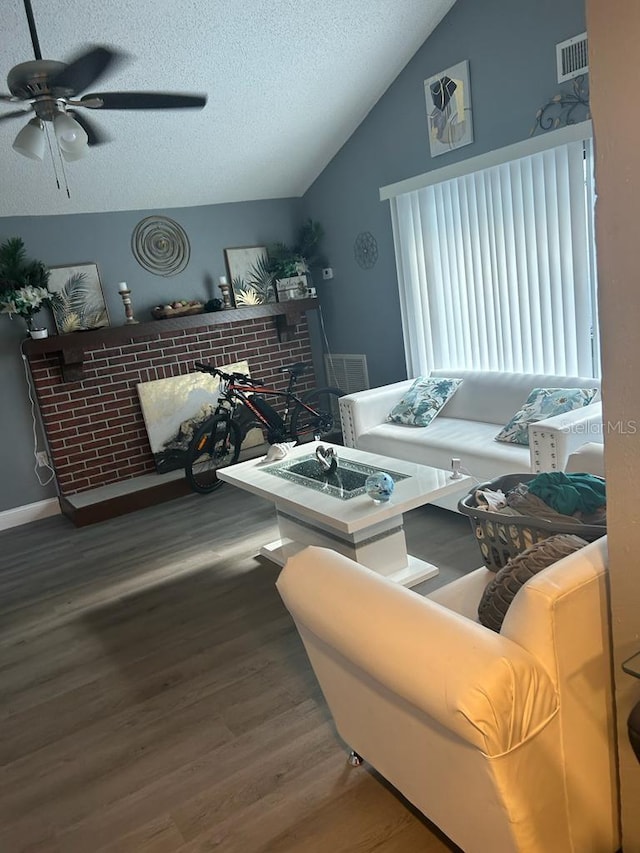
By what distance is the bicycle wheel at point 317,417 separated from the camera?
17.8ft

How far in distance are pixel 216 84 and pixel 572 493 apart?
344cm

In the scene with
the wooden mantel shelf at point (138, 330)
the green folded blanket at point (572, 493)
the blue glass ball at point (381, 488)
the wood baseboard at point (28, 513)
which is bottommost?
the wood baseboard at point (28, 513)

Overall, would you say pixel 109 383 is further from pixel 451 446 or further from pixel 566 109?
pixel 566 109

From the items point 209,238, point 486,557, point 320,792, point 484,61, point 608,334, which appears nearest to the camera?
point 608,334

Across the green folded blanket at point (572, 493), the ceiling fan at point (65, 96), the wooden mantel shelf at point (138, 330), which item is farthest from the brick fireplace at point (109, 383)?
the green folded blanket at point (572, 493)

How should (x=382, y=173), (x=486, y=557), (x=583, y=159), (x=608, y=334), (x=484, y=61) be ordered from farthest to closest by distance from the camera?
(x=382, y=173) → (x=484, y=61) → (x=583, y=159) → (x=486, y=557) → (x=608, y=334)

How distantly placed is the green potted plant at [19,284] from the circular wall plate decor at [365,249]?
8.05 feet

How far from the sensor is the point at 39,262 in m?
4.72

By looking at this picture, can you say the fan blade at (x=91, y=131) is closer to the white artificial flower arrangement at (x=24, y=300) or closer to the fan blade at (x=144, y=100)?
the fan blade at (x=144, y=100)

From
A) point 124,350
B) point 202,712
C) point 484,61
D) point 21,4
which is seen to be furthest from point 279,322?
point 202,712

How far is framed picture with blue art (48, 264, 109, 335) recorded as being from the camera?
4.84m

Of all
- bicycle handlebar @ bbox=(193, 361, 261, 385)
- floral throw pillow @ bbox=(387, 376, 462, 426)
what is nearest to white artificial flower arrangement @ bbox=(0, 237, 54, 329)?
bicycle handlebar @ bbox=(193, 361, 261, 385)

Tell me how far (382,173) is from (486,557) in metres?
3.75

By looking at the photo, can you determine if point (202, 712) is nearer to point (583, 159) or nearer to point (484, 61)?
point (583, 159)
